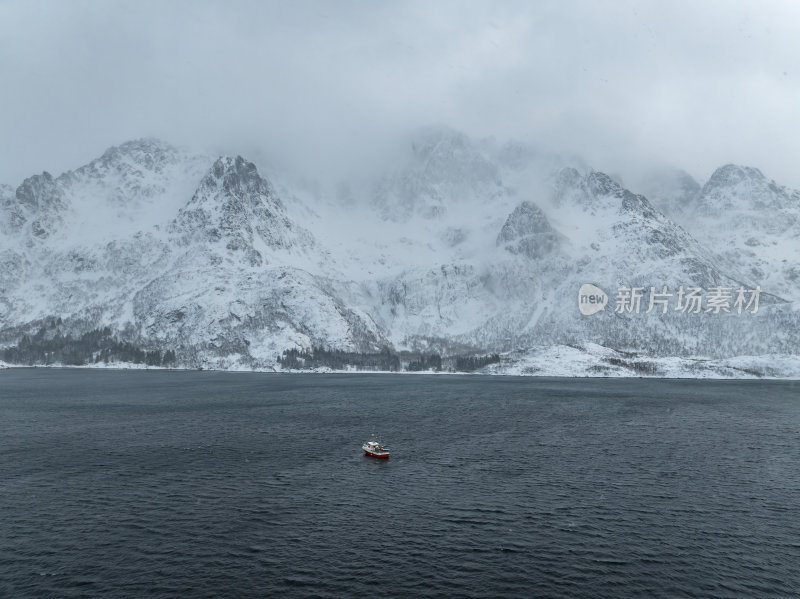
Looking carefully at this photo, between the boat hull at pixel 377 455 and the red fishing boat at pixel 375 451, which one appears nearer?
the boat hull at pixel 377 455

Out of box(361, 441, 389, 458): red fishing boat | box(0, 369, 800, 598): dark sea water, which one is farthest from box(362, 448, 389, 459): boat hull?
box(0, 369, 800, 598): dark sea water

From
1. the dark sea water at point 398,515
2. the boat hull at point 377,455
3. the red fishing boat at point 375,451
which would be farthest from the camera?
the red fishing boat at point 375,451

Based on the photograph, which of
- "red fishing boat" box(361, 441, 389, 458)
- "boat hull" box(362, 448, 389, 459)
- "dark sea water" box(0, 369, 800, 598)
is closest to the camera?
"dark sea water" box(0, 369, 800, 598)

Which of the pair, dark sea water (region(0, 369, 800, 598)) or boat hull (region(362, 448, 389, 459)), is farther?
boat hull (region(362, 448, 389, 459))

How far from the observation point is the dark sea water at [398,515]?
59.2 metres

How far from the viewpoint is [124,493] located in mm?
88375

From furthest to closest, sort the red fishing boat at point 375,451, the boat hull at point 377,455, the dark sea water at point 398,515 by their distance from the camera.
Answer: the red fishing boat at point 375,451 → the boat hull at point 377,455 → the dark sea water at point 398,515

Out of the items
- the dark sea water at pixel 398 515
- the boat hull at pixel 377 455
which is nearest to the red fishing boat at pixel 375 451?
the boat hull at pixel 377 455

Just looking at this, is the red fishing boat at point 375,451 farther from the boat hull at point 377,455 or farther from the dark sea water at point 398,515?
the dark sea water at point 398,515

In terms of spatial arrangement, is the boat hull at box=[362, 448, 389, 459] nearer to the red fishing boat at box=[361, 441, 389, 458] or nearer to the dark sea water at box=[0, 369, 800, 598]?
the red fishing boat at box=[361, 441, 389, 458]

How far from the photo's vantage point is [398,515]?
7969cm

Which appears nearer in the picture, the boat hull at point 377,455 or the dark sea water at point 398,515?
the dark sea water at point 398,515

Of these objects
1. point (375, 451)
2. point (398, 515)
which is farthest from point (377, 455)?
point (398, 515)

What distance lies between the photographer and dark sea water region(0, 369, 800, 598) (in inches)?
2331
